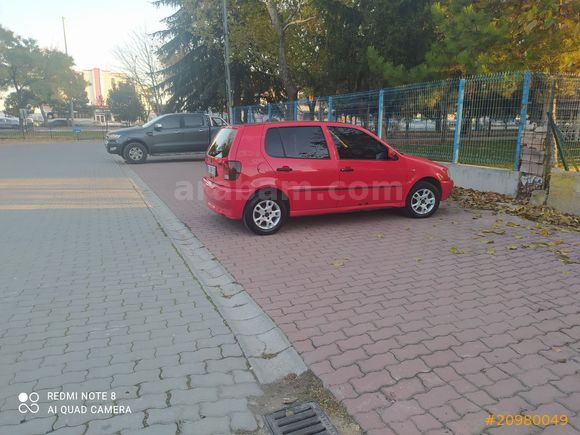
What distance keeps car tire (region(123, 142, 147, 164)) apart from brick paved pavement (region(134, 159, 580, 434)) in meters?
11.5

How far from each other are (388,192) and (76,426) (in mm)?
5582

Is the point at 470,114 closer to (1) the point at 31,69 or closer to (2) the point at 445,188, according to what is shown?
(2) the point at 445,188

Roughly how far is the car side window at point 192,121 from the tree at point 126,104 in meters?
42.0

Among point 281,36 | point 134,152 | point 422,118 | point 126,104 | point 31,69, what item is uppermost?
point 31,69

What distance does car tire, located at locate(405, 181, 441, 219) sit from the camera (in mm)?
7203

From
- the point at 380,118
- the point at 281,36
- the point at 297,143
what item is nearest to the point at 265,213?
the point at 297,143

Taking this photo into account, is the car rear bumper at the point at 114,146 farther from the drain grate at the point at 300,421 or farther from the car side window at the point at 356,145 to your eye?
the drain grate at the point at 300,421

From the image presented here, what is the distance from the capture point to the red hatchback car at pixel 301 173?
6.18m

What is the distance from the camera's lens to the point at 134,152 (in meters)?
16.9

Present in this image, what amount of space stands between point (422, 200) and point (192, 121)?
12.2 m

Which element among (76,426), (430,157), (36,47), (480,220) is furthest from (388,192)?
(36,47)

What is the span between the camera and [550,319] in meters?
3.63

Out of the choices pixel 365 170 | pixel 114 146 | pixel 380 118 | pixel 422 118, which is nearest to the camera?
pixel 365 170

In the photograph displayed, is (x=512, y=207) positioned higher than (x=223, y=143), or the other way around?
(x=223, y=143)
